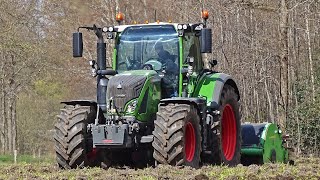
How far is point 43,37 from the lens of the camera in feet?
96.0

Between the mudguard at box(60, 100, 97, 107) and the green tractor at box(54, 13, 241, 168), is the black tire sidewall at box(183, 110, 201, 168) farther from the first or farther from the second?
the mudguard at box(60, 100, 97, 107)

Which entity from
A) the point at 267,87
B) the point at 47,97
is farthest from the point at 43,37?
the point at 267,87

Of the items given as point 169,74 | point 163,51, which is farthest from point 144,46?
point 169,74

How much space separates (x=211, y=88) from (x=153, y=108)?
1.33 meters

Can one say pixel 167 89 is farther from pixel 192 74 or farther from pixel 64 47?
pixel 64 47

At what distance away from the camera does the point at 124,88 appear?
1084cm

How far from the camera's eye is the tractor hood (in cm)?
1084

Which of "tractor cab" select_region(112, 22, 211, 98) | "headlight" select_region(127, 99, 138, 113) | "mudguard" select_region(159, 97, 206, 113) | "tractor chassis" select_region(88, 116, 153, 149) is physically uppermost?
"tractor cab" select_region(112, 22, 211, 98)

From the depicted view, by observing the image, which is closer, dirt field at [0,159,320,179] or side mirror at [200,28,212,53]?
dirt field at [0,159,320,179]

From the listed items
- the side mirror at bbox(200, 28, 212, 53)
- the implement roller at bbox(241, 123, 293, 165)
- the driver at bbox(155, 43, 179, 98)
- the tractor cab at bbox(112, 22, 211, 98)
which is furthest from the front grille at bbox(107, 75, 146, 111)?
the implement roller at bbox(241, 123, 293, 165)

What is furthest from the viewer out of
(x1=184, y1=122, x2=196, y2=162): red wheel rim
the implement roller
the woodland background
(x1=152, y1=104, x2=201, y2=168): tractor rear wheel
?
the woodland background

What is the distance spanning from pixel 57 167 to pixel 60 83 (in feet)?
76.5

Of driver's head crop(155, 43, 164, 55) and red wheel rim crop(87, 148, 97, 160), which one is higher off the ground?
driver's head crop(155, 43, 164, 55)

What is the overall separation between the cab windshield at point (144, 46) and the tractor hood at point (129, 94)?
718 mm
